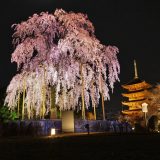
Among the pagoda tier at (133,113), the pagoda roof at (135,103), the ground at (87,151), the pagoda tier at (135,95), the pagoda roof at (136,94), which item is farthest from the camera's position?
the pagoda tier at (135,95)

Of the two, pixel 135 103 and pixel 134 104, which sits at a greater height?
pixel 135 103

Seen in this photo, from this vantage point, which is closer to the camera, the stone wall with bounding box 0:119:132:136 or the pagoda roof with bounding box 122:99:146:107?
the stone wall with bounding box 0:119:132:136

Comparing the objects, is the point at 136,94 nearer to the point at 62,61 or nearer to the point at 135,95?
the point at 135,95

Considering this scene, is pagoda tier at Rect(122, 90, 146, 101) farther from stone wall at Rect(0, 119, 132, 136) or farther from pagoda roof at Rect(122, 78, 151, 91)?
stone wall at Rect(0, 119, 132, 136)

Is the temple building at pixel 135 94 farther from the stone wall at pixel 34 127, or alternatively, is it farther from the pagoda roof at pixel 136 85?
the stone wall at pixel 34 127

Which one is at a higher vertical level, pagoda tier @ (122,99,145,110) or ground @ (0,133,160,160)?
pagoda tier @ (122,99,145,110)

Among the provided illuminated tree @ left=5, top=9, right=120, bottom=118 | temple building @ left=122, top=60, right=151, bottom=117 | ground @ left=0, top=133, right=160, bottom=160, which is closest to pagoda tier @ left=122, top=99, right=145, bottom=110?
temple building @ left=122, top=60, right=151, bottom=117

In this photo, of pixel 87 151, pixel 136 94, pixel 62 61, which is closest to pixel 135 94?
pixel 136 94

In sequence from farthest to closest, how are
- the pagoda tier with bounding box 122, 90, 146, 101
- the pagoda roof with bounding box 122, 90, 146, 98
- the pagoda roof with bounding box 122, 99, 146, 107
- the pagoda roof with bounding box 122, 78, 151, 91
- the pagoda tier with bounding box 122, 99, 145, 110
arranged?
the pagoda roof with bounding box 122, 78, 151, 91
the pagoda tier with bounding box 122, 90, 146, 101
the pagoda roof with bounding box 122, 90, 146, 98
the pagoda tier with bounding box 122, 99, 145, 110
the pagoda roof with bounding box 122, 99, 146, 107

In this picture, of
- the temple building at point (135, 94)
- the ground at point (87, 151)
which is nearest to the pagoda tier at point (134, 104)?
the temple building at point (135, 94)

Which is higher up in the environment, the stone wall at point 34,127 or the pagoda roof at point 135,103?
the pagoda roof at point 135,103

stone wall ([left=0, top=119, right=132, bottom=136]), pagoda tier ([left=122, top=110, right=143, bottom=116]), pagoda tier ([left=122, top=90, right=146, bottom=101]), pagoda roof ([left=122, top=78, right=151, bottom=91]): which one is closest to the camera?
stone wall ([left=0, top=119, right=132, bottom=136])

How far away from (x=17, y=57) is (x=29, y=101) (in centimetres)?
452

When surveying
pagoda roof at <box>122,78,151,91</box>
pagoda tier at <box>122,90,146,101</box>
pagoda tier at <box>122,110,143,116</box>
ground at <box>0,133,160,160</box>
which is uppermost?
pagoda roof at <box>122,78,151,91</box>
